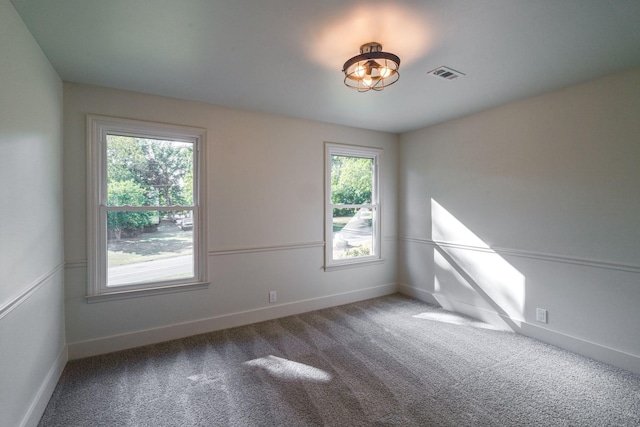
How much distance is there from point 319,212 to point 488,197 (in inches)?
82.7

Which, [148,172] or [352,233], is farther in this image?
[352,233]

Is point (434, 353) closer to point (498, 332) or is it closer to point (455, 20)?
point (498, 332)

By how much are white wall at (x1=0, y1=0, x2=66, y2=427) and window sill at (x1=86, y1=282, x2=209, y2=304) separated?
315mm

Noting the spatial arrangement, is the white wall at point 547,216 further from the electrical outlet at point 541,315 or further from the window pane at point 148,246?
the window pane at point 148,246

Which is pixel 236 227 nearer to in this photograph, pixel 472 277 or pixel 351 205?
pixel 351 205

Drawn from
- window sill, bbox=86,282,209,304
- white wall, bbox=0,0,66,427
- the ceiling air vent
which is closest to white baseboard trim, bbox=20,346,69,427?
white wall, bbox=0,0,66,427

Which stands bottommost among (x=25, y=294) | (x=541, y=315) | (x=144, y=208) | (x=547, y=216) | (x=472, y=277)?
(x=541, y=315)

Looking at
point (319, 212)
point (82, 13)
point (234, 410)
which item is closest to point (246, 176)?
point (319, 212)

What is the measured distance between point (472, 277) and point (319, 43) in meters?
3.22

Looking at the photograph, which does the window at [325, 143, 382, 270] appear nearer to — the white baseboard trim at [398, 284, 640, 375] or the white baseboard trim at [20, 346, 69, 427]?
the white baseboard trim at [398, 284, 640, 375]

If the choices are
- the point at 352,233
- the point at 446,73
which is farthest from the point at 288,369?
the point at 446,73

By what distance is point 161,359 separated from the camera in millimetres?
2627

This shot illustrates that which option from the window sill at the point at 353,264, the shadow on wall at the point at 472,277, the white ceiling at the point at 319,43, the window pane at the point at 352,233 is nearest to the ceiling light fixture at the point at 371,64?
the white ceiling at the point at 319,43

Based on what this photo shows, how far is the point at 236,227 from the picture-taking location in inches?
132
